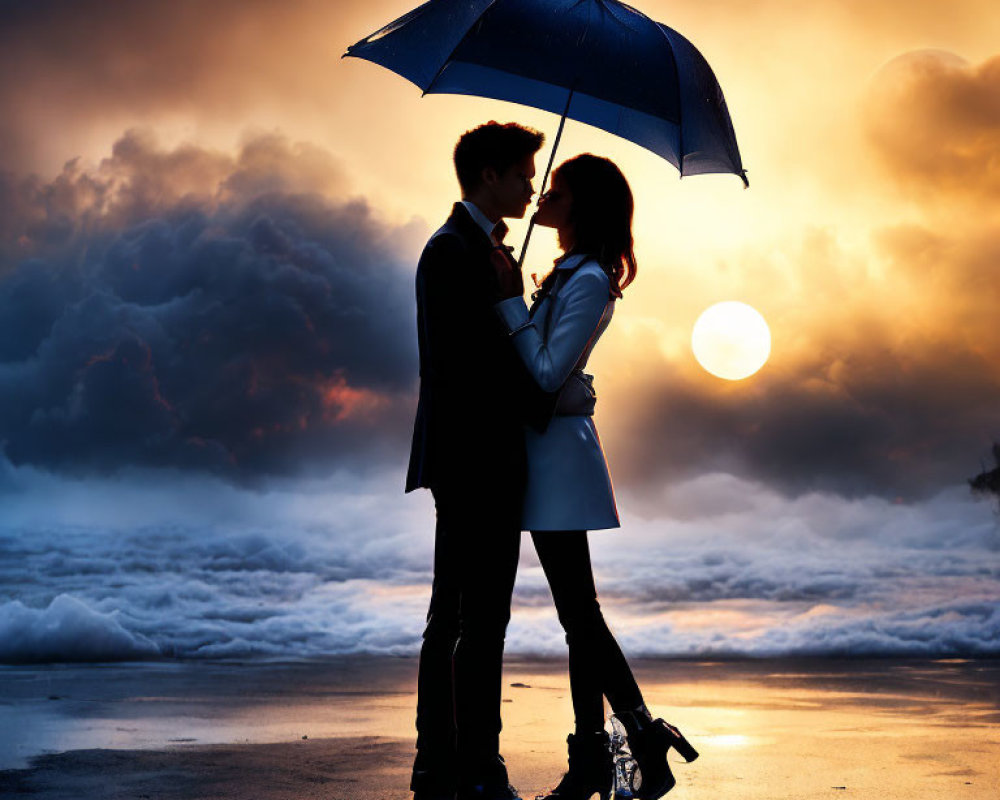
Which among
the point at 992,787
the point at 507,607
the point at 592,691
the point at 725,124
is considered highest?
the point at 725,124

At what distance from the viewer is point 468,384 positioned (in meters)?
3.24

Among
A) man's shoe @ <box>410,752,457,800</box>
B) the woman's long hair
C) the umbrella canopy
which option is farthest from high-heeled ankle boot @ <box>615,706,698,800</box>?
the umbrella canopy

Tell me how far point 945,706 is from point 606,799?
Answer: 354 centimetres

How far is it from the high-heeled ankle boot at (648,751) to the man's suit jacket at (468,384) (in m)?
0.84

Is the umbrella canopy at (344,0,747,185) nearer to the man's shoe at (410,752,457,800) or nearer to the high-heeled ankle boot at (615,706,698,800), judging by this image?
the high-heeled ankle boot at (615,706,698,800)

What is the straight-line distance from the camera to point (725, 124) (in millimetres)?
4328

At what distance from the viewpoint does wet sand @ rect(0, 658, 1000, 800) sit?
4.16 metres

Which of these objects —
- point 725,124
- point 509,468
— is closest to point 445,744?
point 509,468

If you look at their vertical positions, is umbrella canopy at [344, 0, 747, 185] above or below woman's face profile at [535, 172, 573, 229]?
above

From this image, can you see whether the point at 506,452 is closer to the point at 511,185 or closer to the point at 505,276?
the point at 505,276

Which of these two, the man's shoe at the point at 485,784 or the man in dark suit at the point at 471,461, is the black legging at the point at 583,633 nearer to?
the man in dark suit at the point at 471,461

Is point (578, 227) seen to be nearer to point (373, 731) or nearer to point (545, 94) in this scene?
point (545, 94)

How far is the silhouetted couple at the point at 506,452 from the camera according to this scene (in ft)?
10.7

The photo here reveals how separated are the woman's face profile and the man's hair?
14 cm
